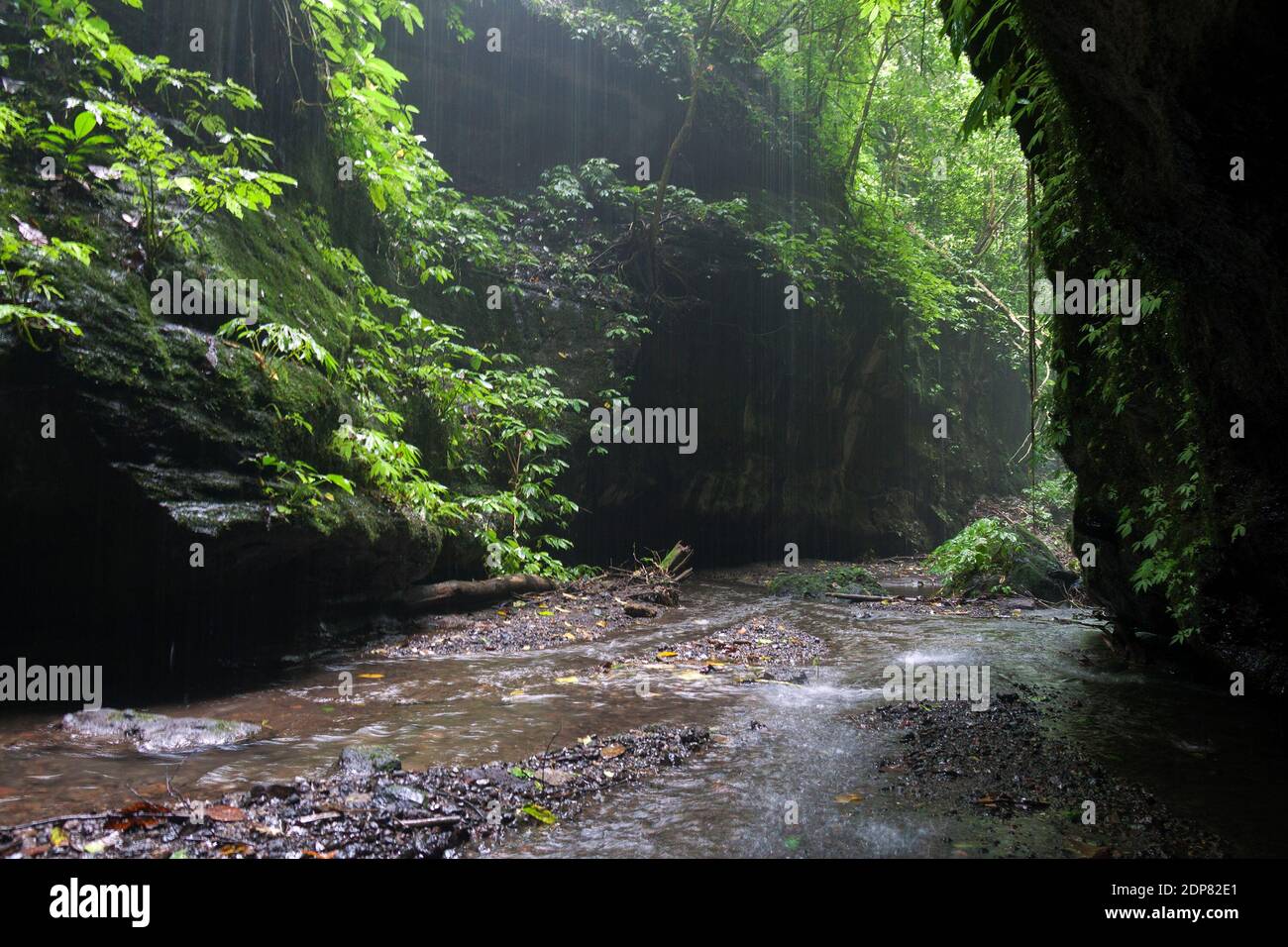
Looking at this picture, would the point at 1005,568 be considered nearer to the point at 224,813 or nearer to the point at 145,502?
the point at 145,502

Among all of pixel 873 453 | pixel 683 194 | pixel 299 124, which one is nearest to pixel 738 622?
pixel 299 124

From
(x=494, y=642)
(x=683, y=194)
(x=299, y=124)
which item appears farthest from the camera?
(x=683, y=194)

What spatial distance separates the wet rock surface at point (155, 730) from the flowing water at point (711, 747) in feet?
0.50

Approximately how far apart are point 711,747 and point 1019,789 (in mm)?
→ 1700

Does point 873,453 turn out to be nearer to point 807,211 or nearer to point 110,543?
point 807,211

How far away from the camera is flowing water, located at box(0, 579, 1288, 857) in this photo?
3.39 m

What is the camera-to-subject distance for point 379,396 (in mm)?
8672

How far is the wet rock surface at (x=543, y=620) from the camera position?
7773 millimetres

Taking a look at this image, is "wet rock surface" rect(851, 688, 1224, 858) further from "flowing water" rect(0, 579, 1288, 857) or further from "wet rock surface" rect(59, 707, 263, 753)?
"wet rock surface" rect(59, 707, 263, 753)

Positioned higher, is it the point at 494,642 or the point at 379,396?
the point at 379,396

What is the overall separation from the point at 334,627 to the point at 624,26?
14.2 metres

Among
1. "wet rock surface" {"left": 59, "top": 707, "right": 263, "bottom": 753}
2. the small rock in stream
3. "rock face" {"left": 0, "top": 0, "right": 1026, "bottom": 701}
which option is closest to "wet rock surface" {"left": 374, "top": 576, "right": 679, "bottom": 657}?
"rock face" {"left": 0, "top": 0, "right": 1026, "bottom": 701}

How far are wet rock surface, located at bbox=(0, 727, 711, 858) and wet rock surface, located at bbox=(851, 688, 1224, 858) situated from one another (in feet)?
4.95

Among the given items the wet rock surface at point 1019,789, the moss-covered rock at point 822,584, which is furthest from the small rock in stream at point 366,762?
the moss-covered rock at point 822,584
